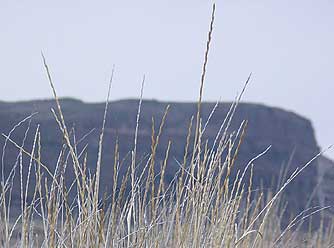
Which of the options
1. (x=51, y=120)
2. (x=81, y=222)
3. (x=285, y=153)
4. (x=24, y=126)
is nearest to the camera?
(x=81, y=222)

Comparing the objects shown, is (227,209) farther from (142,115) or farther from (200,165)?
(142,115)

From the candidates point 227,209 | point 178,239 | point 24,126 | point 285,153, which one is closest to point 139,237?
point 178,239

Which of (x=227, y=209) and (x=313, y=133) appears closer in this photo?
(x=227, y=209)

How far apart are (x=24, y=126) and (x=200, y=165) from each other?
18.1 meters

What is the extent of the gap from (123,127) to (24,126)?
12.5 feet

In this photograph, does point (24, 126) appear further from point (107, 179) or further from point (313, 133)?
point (313, 133)

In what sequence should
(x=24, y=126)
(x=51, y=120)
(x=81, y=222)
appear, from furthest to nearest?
(x=51, y=120), (x=24, y=126), (x=81, y=222)

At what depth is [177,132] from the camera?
77.2ft

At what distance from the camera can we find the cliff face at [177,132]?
70.1 feet

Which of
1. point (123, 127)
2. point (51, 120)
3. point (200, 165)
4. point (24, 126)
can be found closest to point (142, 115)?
point (123, 127)

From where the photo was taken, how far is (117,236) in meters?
2.37

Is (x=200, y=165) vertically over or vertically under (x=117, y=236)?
over

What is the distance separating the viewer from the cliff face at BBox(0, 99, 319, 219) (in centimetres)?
2136

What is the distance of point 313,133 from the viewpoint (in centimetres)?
2506
